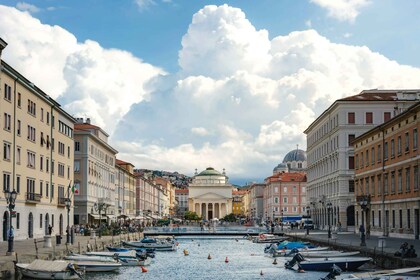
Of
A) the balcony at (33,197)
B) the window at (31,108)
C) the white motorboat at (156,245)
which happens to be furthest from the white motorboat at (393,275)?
the window at (31,108)

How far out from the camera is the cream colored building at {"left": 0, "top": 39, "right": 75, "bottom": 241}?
60.1 metres

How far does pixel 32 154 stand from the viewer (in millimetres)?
69125

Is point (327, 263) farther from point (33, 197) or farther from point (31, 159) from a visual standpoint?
point (31, 159)

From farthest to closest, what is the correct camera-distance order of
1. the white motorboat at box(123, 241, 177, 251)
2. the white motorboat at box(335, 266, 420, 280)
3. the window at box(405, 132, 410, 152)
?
the white motorboat at box(123, 241, 177, 251) < the window at box(405, 132, 410, 152) < the white motorboat at box(335, 266, 420, 280)

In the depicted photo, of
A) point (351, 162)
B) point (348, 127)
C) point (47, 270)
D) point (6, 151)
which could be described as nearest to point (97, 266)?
point (47, 270)

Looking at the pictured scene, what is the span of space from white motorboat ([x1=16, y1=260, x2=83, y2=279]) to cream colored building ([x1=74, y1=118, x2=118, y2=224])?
2169 inches

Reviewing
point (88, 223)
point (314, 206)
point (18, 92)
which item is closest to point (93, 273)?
point (18, 92)

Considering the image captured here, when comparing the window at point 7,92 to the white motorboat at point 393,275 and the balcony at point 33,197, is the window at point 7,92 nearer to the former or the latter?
the balcony at point 33,197

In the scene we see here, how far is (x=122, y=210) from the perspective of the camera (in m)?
139

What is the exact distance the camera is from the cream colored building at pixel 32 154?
6012 centimetres

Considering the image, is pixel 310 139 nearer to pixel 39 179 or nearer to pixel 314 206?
pixel 314 206

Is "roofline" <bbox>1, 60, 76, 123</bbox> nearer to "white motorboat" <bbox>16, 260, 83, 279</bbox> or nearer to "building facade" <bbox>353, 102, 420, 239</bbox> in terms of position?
"white motorboat" <bbox>16, 260, 83, 279</bbox>

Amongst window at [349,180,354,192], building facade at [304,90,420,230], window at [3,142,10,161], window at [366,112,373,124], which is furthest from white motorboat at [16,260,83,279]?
window at [366,112,373,124]

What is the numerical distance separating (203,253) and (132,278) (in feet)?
92.2
